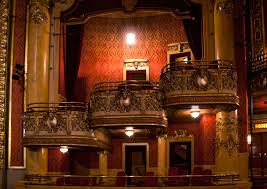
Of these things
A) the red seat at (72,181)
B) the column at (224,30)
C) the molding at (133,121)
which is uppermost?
the column at (224,30)

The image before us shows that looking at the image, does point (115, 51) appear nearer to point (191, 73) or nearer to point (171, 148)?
point (171, 148)

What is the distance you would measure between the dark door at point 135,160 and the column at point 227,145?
14.1 ft

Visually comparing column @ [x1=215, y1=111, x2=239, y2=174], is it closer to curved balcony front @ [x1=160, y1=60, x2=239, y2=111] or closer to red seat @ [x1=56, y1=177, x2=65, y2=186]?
curved balcony front @ [x1=160, y1=60, x2=239, y2=111]

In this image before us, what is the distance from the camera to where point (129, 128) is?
621 inches

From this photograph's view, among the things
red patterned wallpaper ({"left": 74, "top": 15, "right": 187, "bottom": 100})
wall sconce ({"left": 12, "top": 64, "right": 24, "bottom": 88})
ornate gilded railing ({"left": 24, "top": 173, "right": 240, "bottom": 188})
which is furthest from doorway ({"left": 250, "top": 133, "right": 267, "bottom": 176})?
wall sconce ({"left": 12, "top": 64, "right": 24, "bottom": 88})

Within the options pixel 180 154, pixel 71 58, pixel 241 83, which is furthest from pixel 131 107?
pixel 180 154

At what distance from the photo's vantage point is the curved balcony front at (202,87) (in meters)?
14.4

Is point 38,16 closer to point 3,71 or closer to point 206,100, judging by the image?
point 3,71

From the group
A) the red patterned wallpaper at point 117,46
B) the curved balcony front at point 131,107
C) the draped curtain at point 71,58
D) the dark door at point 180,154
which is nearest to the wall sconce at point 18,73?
the draped curtain at point 71,58

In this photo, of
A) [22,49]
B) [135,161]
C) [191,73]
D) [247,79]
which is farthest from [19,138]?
[247,79]

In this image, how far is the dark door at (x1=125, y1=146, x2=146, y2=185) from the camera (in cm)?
1921

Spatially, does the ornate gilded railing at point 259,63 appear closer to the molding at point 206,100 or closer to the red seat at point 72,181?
the molding at point 206,100

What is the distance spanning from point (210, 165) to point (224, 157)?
176 centimetres

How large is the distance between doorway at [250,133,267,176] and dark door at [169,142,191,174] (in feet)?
14.0
